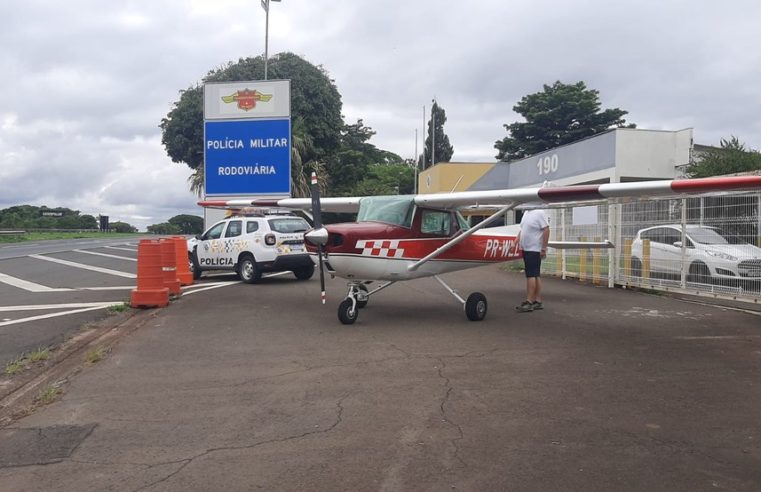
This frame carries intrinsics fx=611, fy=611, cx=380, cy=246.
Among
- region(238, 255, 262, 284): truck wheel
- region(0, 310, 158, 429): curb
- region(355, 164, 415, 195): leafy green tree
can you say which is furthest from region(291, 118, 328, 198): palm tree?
region(0, 310, 158, 429): curb

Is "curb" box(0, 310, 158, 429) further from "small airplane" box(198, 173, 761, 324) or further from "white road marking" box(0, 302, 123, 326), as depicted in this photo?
"small airplane" box(198, 173, 761, 324)

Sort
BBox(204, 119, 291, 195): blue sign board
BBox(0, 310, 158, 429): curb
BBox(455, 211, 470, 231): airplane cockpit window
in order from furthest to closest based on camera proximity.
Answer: BBox(204, 119, 291, 195): blue sign board < BBox(455, 211, 470, 231): airplane cockpit window < BBox(0, 310, 158, 429): curb

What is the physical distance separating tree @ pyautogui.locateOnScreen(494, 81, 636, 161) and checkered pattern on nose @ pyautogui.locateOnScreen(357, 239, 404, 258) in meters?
36.4

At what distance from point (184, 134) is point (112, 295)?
2873 cm

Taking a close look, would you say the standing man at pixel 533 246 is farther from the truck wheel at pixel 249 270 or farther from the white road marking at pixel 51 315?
the truck wheel at pixel 249 270

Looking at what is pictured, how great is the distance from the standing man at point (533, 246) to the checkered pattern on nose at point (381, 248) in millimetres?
2251

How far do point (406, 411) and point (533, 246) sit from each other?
18.9 ft

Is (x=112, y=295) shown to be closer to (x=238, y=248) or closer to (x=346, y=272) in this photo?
(x=238, y=248)

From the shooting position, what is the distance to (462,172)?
1366 inches

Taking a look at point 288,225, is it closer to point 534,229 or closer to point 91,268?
point 534,229

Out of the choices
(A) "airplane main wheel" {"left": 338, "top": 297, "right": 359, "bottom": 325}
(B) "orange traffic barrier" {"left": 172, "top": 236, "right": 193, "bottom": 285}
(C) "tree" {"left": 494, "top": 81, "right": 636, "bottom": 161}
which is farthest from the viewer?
(C) "tree" {"left": 494, "top": 81, "right": 636, "bottom": 161}

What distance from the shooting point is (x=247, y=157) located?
19.1 metres

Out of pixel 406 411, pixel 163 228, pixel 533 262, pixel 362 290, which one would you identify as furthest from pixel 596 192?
pixel 163 228

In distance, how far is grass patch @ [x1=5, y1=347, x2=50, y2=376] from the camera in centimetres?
644
